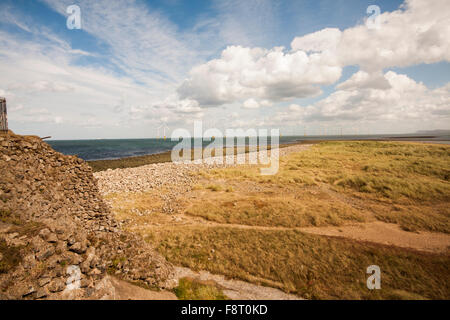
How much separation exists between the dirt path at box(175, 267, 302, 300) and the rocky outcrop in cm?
127

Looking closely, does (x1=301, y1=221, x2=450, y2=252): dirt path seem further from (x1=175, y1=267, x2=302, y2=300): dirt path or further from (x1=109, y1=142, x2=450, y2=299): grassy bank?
(x1=175, y1=267, x2=302, y2=300): dirt path

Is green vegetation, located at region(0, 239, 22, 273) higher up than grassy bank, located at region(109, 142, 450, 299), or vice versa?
green vegetation, located at region(0, 239, 22, 273)

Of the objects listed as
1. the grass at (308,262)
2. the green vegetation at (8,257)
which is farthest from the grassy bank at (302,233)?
the green vegetation at (8,257)

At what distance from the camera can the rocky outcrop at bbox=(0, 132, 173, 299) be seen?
5.42 meters

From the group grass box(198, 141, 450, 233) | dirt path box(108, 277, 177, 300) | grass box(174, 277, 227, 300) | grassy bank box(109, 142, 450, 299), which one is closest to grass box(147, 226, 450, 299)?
grassy bank box(109, 142, 450, 299)

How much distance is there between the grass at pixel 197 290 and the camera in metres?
6.99

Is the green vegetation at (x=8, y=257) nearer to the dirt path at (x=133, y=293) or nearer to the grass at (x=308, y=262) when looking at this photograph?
the dirt path at (x=133, y=293)

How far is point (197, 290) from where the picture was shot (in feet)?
23.9

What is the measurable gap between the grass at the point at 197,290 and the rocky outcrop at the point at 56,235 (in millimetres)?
750

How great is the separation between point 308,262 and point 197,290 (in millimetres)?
5091

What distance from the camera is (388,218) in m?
13.4

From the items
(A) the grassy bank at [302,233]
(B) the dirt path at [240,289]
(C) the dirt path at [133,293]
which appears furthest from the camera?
(A) the grassy bank at [302,233]
